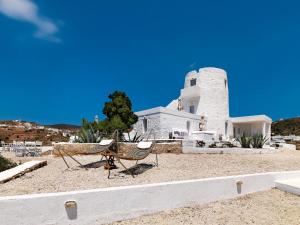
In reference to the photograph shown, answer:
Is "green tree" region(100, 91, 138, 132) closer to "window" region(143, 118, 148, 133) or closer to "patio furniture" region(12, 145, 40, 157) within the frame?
"window" region(143, 118, 148, 133)

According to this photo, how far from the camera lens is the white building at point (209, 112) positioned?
2234 cm

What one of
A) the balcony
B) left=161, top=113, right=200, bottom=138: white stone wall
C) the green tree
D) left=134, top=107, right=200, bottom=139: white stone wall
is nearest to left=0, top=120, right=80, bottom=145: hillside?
the green tree

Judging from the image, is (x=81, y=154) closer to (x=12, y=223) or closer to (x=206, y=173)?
(x=206, y=173)

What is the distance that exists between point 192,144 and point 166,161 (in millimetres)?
3493

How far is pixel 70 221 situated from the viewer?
13.1 ft

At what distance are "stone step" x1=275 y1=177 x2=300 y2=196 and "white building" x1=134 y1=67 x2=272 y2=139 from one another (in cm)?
1434

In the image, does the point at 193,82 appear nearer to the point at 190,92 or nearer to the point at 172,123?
the point at 190,92

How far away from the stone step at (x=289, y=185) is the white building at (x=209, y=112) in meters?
14.3

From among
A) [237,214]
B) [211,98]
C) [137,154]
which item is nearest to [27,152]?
[137,154]

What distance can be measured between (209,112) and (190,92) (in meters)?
2.63

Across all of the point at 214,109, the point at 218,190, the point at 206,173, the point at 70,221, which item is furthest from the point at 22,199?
the point at 214,109

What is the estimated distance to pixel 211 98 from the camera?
2470cm

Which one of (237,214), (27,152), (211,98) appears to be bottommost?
(237,214)

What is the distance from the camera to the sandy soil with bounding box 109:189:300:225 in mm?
4469
